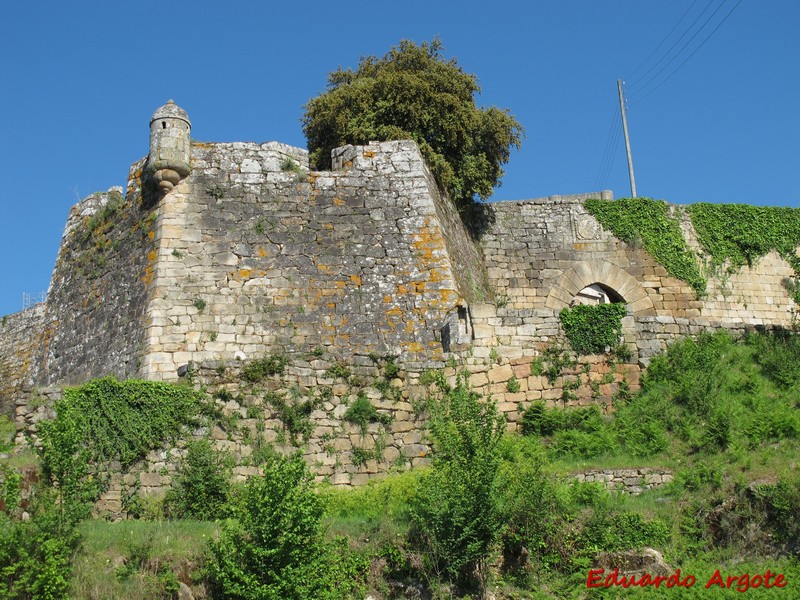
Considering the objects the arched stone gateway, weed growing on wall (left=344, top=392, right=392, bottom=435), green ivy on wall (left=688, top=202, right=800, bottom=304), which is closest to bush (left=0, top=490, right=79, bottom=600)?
weed growing on wall (left=344, top=392, right=392, bottom=435)

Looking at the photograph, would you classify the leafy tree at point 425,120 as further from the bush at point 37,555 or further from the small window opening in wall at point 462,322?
the bush at point 37,555

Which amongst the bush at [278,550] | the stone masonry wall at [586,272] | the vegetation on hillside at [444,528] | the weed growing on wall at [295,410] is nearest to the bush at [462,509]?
the vegetation on hillside at [444,528]

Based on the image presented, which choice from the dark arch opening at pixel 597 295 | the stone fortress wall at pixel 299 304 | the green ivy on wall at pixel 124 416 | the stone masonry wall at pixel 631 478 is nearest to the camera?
the stone masonry wall at pixel 631 478

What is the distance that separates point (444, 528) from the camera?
12203 millimetres

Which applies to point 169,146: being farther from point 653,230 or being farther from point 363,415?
point 653,230

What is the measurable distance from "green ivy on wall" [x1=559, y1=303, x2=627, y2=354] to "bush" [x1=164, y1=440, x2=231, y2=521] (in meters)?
6.06

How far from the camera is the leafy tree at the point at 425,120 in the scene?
21.7 metres

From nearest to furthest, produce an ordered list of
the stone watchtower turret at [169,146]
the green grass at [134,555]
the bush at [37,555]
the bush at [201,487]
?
the bush at [37,555] → the green grass at [134,555] → the bush at [201,487] → the stone watchtower turret at [169,146]

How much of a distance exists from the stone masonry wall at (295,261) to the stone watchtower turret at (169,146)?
0.76 ft

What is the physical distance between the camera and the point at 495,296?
23281 mm

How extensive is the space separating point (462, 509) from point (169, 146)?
10.00 meters

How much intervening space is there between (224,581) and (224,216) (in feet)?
29.9

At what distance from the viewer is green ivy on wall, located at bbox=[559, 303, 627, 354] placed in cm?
1712

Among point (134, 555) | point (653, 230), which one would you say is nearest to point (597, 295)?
point (653, 230)
